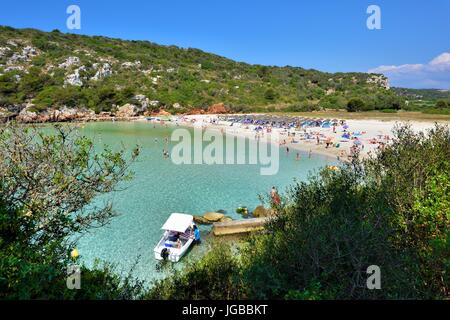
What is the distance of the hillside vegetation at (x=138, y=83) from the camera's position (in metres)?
110

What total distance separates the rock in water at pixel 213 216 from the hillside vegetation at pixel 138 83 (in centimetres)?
9193

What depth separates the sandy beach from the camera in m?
54.8

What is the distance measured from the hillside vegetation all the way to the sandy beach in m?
44.4

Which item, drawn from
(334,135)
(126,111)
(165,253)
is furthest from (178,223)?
(126,111)

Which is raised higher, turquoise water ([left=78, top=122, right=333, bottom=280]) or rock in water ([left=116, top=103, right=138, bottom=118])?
rock in water ([left=116, top=103, right=138, bottom=118])

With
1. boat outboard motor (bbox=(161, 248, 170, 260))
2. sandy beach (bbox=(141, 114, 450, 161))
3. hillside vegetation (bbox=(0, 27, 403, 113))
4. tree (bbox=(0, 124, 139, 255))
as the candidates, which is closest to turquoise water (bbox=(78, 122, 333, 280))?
boat outboard motor (bbox=(161, 248, 170, 260))

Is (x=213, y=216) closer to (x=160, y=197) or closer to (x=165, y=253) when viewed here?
(x=165, y=253)

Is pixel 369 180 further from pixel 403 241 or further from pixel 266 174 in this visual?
pixel 266 174

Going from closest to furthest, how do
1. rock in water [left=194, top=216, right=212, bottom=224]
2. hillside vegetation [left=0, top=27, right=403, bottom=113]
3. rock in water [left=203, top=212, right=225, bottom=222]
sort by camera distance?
rock in water [left=194, top=216, right=212, bottom=224] → rock in water [left=203, top=212, right=225, bottom=222] → hillside vegetation [left=0, top=27, right=403, bottom=113]

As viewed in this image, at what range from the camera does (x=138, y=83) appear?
133000mm

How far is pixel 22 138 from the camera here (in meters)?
12.2

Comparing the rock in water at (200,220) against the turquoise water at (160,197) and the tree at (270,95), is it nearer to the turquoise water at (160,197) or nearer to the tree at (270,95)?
the turquoise water at (160,197)

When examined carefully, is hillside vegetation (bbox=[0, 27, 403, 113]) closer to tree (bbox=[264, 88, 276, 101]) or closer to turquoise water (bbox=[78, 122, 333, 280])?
tree (bbox=[264, 88, 276, 101])
